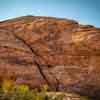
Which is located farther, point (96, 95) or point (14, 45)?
point (14, 45)

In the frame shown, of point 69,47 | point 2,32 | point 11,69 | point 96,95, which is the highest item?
point 2,32

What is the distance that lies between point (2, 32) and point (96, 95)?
1175 centimetres

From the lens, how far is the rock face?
88.7 ft

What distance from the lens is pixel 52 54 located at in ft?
92.9

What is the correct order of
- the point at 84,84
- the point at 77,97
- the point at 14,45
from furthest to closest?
the point at 14,45
the point at 84,84
the point at 77,97

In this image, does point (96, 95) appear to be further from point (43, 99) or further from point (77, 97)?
point (43, 99)

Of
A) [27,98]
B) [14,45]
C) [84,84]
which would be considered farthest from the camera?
[14,45]

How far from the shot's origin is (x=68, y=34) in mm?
28703

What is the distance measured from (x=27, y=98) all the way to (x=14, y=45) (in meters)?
8.56

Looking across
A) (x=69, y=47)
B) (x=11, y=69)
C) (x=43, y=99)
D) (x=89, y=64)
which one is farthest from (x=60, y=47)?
(x=43, y=99)

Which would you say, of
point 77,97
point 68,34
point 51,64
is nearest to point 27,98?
point 77,97

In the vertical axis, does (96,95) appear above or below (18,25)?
below

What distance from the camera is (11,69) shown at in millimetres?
27484

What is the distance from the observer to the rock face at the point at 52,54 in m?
27.0
